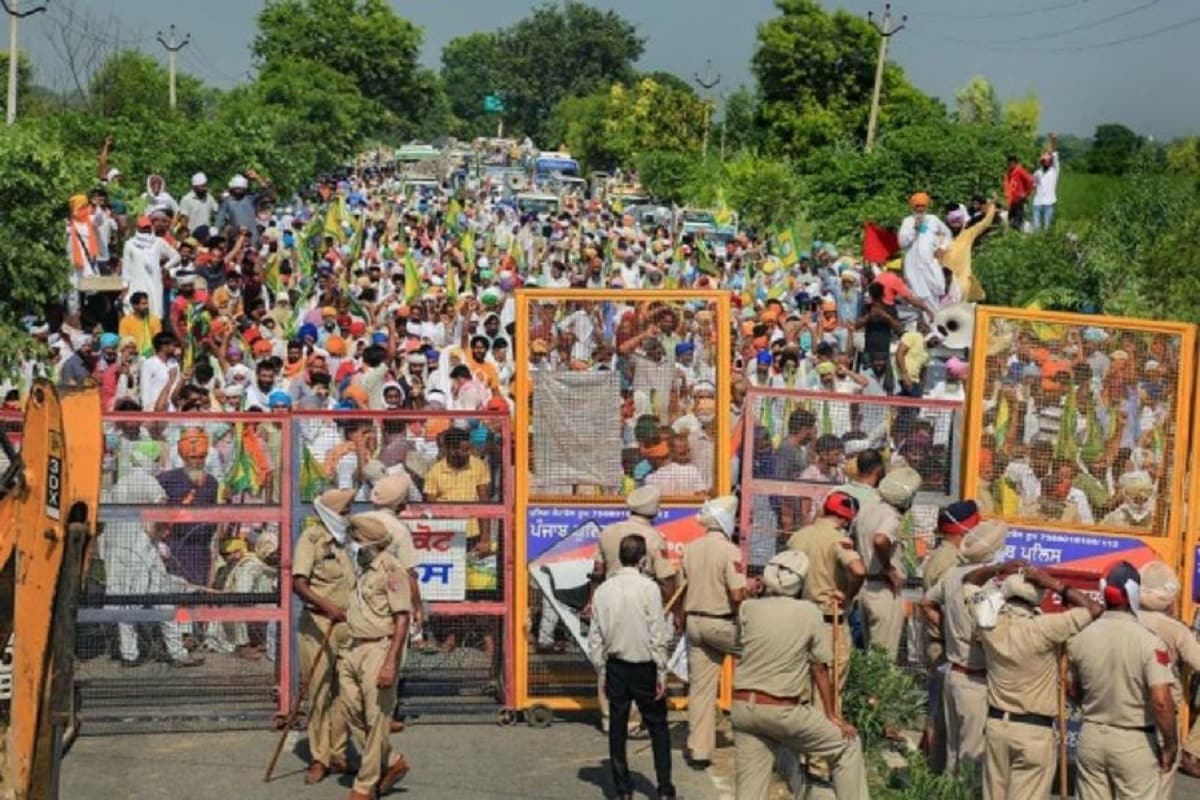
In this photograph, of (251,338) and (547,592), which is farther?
(251,338)

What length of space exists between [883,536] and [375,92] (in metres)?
89.8

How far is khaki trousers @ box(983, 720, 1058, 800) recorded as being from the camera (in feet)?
30.4

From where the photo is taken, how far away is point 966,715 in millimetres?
10203

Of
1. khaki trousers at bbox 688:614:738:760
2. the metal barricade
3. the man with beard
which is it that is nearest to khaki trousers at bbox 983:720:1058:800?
khaki trousers at bbox 688:614:738:760

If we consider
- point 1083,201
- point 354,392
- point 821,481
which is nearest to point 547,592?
point 821,481

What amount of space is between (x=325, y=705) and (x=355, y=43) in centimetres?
8645

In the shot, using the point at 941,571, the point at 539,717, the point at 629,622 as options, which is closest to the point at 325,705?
the point at 539,717

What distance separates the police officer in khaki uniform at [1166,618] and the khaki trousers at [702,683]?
2.58 meters

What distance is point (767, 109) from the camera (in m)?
62.7

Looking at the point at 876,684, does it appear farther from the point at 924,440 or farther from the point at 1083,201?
the point at 1083,201

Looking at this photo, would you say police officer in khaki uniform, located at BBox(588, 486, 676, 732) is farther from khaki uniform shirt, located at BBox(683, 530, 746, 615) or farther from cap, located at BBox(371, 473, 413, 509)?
cap, located at BBox(371, 473, 413, 509)

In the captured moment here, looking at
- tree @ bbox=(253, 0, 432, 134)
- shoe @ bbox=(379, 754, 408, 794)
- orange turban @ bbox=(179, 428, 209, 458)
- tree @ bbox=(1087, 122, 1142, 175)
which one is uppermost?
tree @ bbox=(253, 0, 432, 134)

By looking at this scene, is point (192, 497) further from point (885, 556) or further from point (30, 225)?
point (30, 225)

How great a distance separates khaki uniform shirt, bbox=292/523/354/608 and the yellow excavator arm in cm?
317
